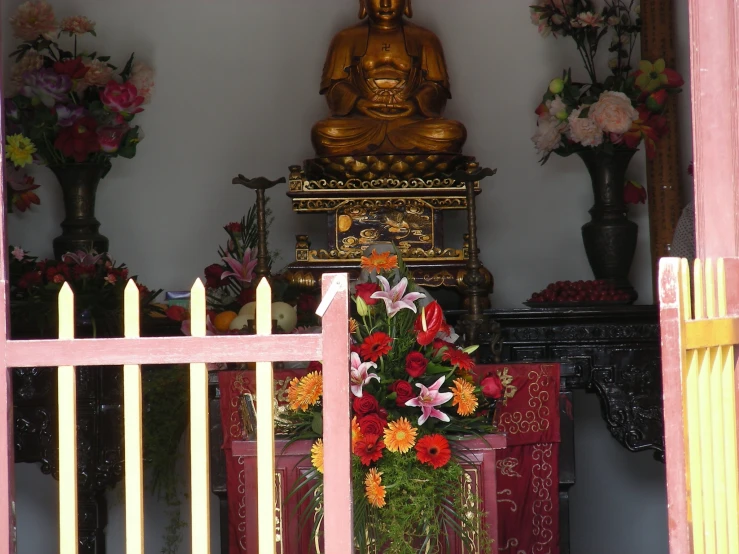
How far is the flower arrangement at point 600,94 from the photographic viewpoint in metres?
4.02

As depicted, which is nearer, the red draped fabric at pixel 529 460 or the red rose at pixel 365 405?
the red rose at pixel 365 405

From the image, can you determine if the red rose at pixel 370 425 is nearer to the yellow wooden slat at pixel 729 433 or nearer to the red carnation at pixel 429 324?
the red carnation at pixel 429 324

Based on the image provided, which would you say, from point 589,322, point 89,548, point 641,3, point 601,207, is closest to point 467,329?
point 589,322

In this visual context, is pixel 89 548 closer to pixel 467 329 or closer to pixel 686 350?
pixel 467 329

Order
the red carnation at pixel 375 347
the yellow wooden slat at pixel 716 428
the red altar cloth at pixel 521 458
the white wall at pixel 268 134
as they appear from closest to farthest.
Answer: the yellow wooden slat at pixel 716 428, the red carnation at pixel 375 347, the red altar cloth at pixel 521 458, the white wall at pixel 268 134

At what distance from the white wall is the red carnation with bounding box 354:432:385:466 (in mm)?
2281

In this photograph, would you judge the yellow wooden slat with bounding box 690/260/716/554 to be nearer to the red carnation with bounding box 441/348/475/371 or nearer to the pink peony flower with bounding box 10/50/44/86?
the red carnation with bounding box 441/348/475/371

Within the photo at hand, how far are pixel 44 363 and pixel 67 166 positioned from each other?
2.51m

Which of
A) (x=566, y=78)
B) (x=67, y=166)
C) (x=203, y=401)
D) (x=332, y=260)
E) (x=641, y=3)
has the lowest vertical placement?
(x=203, y=401)

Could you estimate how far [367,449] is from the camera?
2.27 m

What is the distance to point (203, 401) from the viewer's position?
5.79 ft

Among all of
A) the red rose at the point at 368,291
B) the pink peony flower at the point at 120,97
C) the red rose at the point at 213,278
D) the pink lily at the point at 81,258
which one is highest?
the pink peony flower at the point at 120,97

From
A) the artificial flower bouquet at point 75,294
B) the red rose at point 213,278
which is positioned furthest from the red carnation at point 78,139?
the red rose at point 213,278

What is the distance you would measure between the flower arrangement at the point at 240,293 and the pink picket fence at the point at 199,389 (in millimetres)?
1447
